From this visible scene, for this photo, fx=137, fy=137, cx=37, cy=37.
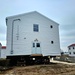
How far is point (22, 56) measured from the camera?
2116 centimetres

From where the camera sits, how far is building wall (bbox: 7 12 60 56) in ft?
68.1

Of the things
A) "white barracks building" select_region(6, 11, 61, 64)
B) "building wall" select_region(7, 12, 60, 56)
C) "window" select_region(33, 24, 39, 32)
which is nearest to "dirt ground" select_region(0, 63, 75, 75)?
"white barracks building" select_region(6, 11, 61, 64)

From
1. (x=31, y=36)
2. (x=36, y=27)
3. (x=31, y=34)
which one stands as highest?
(x=36, y=27)

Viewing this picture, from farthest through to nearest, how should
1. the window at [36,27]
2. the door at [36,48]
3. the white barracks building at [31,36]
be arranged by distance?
the window at [36,27] → the door at [36,48] → the white barracks building at [31,36]

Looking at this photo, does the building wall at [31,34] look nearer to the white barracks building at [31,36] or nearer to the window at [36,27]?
the white barracks building at [31,36]

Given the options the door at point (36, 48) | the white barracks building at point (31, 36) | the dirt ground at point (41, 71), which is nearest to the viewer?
the dirt ground at point (41, 71)

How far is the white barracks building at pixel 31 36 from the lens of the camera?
68.0ft

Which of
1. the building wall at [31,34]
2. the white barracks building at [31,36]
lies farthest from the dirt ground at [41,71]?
the building wall at [31,34]

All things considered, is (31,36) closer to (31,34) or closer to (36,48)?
(31,34)

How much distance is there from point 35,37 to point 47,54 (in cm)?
329

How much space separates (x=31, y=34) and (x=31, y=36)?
318 mm

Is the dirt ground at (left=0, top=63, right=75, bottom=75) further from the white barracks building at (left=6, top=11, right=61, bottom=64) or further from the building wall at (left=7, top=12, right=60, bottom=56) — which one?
the building wall at (left=7, top=12, right=60, bottom=56)

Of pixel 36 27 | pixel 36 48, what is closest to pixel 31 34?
pixel 36 27

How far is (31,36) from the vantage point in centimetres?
2125
